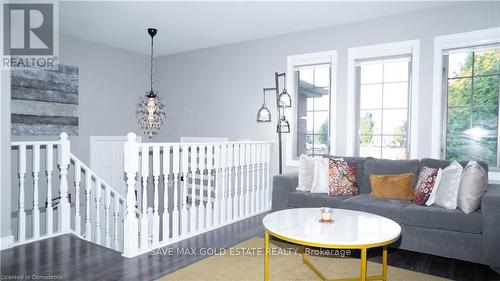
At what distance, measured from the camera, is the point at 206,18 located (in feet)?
13.8

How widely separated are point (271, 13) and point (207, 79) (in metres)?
2.01

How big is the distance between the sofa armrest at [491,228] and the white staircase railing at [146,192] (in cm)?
258

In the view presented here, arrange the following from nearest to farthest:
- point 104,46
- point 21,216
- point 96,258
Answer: point 96,258, point 21,216, point 104,46

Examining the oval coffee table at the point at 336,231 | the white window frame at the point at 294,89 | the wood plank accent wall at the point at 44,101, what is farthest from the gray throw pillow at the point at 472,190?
the wood plank accent wall at the point at 44,101

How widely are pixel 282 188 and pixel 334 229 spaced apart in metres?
1.67

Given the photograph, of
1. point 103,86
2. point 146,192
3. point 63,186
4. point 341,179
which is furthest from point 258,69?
point 63,186

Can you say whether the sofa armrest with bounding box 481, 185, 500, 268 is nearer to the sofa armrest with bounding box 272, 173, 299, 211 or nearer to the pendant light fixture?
the sofa armrest with bounding box 272, 173, 299, 211

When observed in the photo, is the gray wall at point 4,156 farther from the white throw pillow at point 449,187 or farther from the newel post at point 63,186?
the white throw pillow at point 449,187

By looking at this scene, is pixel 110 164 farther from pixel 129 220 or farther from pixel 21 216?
pixel 129 220

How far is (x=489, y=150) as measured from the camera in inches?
142

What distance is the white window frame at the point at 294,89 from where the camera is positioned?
4465 mm

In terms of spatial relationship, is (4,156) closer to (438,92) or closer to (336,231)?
(336,231)

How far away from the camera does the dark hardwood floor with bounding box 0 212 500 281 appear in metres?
2.54

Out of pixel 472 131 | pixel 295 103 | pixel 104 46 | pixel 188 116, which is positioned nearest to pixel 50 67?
pixel 104 46
